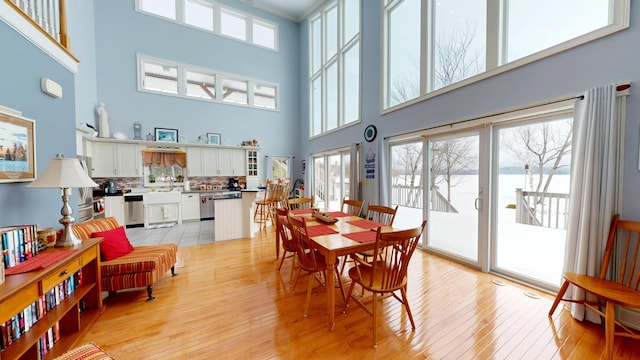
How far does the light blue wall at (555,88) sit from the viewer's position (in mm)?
1808

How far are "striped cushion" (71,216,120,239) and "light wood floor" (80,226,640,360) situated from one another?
29.3 inches

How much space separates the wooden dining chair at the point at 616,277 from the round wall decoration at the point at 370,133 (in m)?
3.33

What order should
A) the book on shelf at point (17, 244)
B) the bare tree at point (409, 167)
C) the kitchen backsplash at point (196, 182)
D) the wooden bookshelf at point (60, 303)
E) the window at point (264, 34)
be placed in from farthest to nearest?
the window at point (264, 34) → the kitchen backsplash at point (196, 182) → the bare tree at point (409, 167) → the book on shelf at point (17, 244) → the wooden bookshelf at point (60, 303)

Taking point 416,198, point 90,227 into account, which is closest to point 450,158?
point 416,198

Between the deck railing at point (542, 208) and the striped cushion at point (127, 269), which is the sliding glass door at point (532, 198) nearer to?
the deck railing at point (542, 208)

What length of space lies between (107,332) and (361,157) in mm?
4525

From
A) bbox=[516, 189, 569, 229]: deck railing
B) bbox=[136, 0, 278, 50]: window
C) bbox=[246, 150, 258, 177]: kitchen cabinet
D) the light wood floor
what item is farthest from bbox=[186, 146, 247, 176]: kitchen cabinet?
bbox=[516, 189, 569, 229]: deck railing

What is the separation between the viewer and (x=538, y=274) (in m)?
2.58

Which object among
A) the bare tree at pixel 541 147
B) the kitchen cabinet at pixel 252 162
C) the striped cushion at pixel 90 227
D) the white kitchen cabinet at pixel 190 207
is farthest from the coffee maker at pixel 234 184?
the bare tree at pixel 541 147

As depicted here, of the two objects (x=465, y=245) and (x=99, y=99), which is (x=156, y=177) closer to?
(x=99, y=99)

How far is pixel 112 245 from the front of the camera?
7.72 ft

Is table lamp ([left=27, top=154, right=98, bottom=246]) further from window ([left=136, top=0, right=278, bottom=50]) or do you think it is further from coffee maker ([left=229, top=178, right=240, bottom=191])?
window ([left=136, top=0, right=278, bottom=50])

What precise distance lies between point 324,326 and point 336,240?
727mm

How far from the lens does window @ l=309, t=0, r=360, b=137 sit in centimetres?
538
